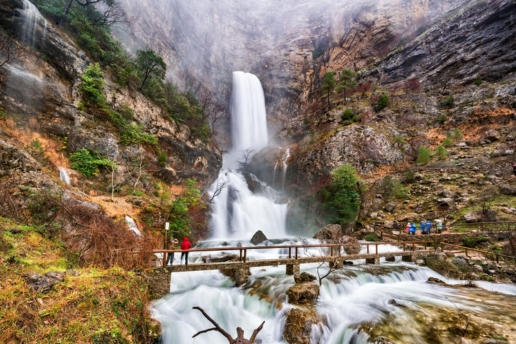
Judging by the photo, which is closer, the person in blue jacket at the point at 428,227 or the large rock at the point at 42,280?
the large rock at the point at 42,280

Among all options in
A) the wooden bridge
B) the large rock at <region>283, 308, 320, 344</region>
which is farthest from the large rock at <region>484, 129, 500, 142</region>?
Result: the large rock at <region>283, 308, 320, 344</region>

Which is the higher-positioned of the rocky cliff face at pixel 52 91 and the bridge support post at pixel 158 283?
the rocky cliff face at pixel 52 91

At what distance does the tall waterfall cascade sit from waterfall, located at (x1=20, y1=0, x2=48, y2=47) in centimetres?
1860

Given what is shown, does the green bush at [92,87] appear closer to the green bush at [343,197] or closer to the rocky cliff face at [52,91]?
the rocky cliff face at [52,91]

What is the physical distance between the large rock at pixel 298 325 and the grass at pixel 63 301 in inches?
149

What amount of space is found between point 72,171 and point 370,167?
27.4 meters

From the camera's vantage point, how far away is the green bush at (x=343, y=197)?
70.9ft

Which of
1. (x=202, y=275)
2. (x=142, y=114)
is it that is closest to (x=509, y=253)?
(x=202, y=275)

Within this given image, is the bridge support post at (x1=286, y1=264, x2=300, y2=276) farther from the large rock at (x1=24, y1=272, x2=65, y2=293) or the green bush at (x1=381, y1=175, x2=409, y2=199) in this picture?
the green bush at (x1=381, y1=175, x2=409, y2=199)

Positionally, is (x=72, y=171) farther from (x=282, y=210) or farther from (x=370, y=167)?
(x=370, y=167)

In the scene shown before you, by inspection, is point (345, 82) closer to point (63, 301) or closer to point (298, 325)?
point (298, 325)

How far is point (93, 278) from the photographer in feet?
19.2

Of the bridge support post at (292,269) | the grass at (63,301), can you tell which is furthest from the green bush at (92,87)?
the bridge support post at (292,269)

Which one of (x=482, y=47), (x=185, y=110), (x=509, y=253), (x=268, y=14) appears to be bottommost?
(x=509, y=253)
